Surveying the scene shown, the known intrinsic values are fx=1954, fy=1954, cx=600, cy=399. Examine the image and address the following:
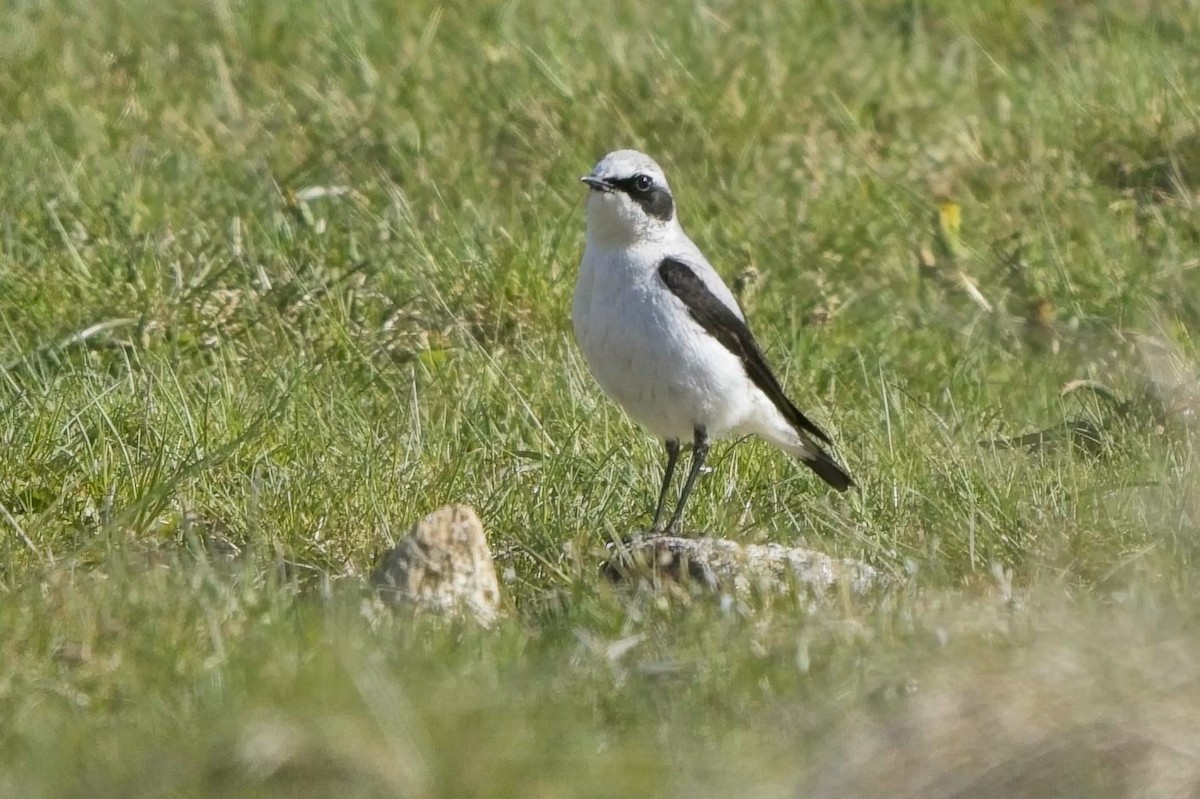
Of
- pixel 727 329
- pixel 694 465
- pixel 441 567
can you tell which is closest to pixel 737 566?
pixel 441 567

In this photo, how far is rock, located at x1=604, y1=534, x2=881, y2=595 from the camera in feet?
15.0

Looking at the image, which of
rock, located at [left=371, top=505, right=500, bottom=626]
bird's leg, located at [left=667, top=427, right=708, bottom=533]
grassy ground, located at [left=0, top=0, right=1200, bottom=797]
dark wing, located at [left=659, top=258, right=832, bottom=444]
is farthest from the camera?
dark wing, located at [left=659, top=258, right=832, bottom=444]

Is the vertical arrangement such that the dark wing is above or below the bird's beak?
below

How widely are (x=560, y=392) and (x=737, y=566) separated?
176cm

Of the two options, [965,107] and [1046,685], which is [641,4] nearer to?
[965,107]

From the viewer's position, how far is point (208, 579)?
4.36 meters

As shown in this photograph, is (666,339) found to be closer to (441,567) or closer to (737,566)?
(737,566)

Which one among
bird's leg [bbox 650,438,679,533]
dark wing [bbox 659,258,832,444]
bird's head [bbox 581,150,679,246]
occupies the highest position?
bird's head [bbox 581,150,679,246]

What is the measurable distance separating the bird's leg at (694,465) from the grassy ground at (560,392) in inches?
3.8

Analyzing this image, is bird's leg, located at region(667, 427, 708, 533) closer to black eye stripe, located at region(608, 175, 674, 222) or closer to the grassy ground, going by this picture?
the grassy ground

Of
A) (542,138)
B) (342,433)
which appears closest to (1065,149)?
(542,138)

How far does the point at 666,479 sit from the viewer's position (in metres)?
5.73

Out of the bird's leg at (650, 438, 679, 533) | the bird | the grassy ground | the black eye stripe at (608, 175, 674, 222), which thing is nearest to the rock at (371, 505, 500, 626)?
the grassy ground

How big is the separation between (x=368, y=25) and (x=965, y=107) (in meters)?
2.71
